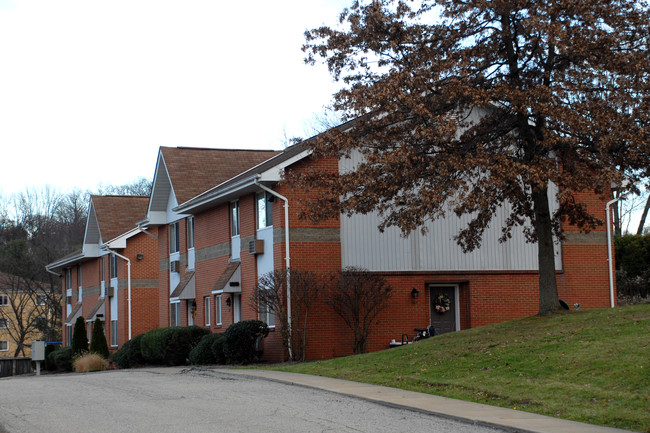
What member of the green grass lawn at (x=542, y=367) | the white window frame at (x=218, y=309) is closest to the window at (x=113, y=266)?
the white window frame at (x=218, y=309)

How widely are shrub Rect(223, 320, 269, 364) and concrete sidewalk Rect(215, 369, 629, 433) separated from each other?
22.7 feet

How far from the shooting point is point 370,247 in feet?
89.8

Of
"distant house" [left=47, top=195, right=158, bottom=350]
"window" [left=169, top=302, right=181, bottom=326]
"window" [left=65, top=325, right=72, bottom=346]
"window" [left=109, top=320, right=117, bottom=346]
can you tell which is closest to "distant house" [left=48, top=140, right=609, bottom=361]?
"window" [left=169, top=302, right=181, bottom=326]

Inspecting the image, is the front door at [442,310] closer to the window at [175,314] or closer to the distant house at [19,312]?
the window at [175,314]

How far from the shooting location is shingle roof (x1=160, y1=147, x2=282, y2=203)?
114 ft

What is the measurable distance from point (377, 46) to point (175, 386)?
897cm

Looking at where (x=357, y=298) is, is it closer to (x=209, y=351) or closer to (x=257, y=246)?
(x=257, y=246)

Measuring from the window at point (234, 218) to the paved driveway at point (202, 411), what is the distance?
1126cm

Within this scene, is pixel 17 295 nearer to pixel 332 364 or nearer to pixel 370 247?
pixel 370 247

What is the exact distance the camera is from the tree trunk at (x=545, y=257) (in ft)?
68.3

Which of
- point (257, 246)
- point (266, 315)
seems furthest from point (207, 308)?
point (257, 246)

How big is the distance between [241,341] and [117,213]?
22930mm

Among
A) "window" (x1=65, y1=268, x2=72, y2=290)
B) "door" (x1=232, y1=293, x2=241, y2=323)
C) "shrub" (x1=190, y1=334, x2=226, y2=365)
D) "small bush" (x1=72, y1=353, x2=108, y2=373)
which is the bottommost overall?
"small bush" (x1=72, y1=353, x2=108, y2=373)

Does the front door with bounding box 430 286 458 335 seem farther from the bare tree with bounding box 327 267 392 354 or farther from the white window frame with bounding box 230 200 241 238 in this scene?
the white window frame with bounding box 230 200 241 238
